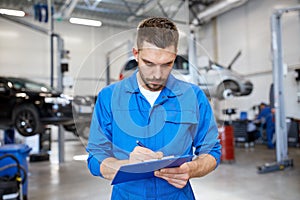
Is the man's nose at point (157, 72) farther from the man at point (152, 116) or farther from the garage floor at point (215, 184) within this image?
the garage floor at point (215, 184)

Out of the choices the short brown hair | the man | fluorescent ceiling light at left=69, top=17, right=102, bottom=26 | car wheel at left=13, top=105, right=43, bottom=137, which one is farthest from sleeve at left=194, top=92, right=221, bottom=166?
car wheel at left=13, top=105, right=43, bottom=137

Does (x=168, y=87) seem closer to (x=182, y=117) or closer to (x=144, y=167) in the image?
(x=182, y=117)

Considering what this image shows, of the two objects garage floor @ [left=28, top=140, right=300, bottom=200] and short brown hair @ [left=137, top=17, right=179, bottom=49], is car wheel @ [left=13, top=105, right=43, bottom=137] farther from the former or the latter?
short brown hair @ [left=137, top=17, right=179, bottom=49]

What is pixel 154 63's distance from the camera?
54 cm

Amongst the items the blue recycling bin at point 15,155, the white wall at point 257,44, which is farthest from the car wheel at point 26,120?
the white wall at point 257,44

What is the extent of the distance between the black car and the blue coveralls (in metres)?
3.87

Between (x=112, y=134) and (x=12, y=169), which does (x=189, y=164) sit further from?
(x=12, y=169)

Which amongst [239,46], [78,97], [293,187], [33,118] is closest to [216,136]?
[78,97]

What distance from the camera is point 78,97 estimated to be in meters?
0.64

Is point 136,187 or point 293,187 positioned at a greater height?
point 136,187

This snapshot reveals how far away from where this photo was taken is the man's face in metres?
0.54

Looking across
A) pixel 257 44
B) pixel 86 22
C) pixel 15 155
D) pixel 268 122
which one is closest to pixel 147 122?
pixel 86 22

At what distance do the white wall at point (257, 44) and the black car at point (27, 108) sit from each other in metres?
5.43

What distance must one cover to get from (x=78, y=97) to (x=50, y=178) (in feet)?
11.7
